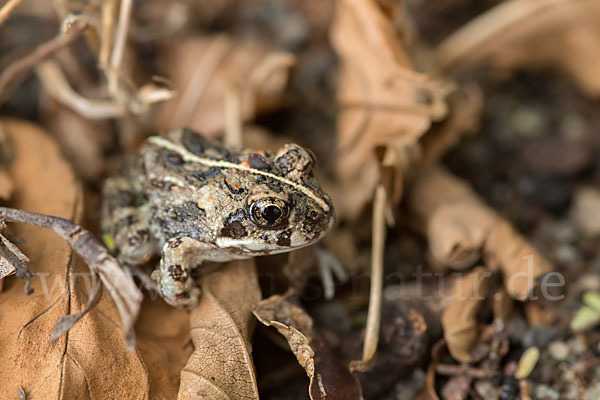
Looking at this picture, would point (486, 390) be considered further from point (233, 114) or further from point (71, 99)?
point (71, 99)

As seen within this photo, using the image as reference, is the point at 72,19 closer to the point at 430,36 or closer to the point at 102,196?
the point at 102,196

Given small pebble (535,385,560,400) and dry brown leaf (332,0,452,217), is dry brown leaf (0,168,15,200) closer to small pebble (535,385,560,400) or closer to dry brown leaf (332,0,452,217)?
dry brown leaf (332,0,452,217)

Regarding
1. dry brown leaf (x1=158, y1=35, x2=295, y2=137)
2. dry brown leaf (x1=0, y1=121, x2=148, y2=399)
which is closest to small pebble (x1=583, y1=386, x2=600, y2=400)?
dry brown leaf (x1=0, y1=121, x2=148, y2=399)

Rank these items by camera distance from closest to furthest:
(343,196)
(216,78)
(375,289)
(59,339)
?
(59,339)
(375,289)
(343,196)
(216,78)

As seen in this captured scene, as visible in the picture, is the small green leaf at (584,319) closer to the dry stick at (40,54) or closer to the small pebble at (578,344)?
the small pebble at (578,344)

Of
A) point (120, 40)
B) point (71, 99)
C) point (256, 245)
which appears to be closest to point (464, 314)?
point (256, 245)

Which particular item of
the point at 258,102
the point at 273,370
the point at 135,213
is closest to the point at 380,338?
the point at 273,370

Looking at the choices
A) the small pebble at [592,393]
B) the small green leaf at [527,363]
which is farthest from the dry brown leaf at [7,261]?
the small pebble at [592,393]
